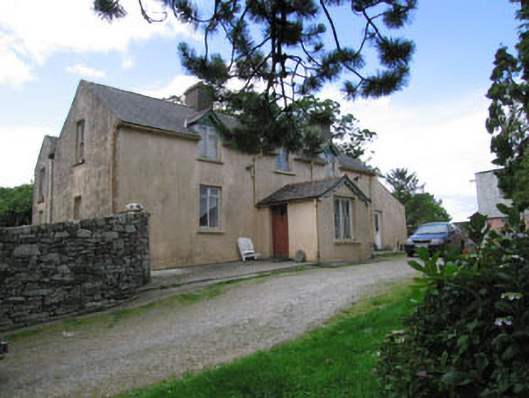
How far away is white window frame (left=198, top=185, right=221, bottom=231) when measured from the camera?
1750cm

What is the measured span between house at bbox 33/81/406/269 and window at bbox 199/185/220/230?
42mm

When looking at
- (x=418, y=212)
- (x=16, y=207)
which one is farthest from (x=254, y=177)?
(x=418, y=212)

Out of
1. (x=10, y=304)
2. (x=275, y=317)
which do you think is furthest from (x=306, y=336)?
A: (x=10, y=304)

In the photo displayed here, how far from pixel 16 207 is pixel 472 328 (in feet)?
90.9

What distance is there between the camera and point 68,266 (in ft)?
32.2

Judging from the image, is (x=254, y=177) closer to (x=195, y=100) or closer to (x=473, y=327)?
(x=195, y=100)

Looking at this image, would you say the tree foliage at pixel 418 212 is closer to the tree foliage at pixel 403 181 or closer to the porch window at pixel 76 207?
the tree foliage at pixel 403 181

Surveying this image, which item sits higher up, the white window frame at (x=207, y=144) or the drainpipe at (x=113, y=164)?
the white window frame at (x=207, y=144)

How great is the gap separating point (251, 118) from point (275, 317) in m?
3.74

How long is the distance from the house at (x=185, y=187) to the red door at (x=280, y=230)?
0.05 m

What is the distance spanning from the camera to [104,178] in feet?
51.5

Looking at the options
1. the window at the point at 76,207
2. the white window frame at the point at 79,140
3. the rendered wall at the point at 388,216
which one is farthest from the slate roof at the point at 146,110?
the rendered wall at the point at 388,216

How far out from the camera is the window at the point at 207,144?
1792cm

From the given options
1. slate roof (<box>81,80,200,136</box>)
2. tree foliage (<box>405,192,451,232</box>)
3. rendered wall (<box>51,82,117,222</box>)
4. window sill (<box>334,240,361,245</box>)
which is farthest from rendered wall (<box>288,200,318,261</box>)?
tree foliage (<box>405,192,451,232</box>)
